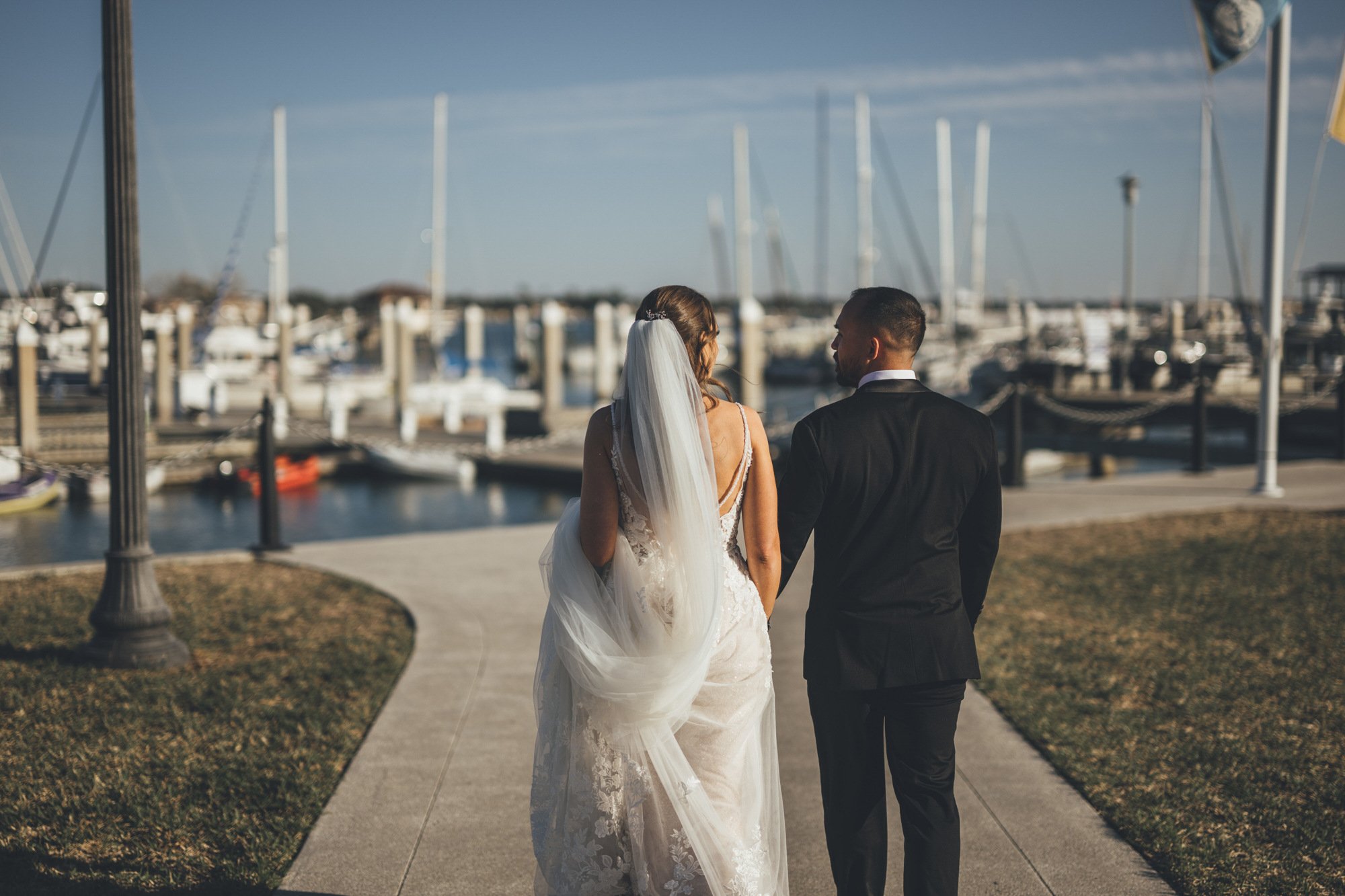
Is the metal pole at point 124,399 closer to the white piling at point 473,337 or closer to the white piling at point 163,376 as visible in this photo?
the white piling at point 163,376

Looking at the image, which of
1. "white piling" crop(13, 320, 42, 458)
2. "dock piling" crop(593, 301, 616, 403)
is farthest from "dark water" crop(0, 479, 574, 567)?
"dock piling" crop(593, 301, 616, 403)

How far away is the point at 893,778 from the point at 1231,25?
11.6 m

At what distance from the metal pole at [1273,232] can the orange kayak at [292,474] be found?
19545mm

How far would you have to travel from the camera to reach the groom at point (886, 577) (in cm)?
336

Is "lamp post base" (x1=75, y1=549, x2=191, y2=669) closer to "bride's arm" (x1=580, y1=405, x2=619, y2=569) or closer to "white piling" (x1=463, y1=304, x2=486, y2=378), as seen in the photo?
"bride's arm" (x1=580, y1=405, x2=619, y2=569)

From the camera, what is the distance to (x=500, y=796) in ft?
16.7

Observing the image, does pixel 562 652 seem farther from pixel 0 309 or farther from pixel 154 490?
pixel 0 309

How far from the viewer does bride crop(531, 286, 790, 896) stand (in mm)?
3340

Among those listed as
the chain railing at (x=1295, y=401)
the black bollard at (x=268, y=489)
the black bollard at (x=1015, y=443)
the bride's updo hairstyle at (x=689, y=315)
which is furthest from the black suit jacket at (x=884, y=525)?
the chain railing at (x=1295, y=401)

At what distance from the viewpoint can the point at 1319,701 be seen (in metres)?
6.30

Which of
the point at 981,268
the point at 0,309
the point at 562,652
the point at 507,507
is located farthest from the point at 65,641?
the point at 981,268

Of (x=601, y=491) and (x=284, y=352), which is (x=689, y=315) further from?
(x=284, y=352)

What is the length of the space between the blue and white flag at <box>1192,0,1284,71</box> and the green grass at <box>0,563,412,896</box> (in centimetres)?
1045

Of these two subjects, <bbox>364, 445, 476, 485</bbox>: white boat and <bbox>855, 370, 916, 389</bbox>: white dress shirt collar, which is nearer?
<bbox>855, 370, 916, 389</bbox>: white dress shirt collar
